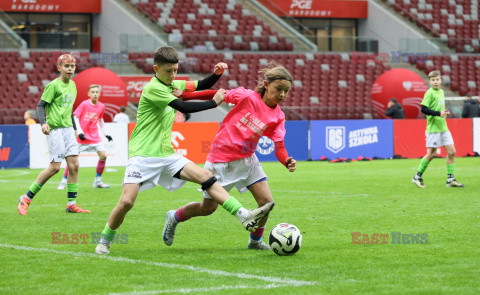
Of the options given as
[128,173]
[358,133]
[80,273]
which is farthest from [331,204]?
[358,133]

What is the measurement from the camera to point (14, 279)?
5.74 metres

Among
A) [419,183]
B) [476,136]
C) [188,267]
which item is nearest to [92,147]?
[419,183]

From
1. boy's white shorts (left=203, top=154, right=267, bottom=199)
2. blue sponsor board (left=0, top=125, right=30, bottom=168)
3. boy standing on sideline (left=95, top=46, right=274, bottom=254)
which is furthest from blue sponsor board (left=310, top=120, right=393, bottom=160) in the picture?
boy standing on sideline (left=95, top=46, right=274, bottom=254)

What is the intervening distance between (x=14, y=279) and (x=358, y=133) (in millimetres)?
19826

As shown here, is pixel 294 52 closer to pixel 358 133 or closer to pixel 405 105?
pixel 405 105

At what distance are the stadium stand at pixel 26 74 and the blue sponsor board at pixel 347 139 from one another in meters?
10.4

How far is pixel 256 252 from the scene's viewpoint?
7.03 meters

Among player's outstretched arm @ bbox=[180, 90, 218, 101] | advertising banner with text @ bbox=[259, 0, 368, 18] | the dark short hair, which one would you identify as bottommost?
player's outstretched arm @ bbox=[180, 90, 218, 101]

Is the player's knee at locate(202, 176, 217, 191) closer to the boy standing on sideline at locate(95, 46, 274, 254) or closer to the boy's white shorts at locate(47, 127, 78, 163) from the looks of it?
the boy standing on sideline at locate(95, 46, 274, 254)

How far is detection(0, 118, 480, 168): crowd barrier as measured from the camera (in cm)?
2128

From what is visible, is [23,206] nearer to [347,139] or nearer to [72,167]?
[72,167]

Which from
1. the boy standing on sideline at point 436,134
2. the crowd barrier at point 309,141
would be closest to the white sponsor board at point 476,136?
the crowd barrier at point 309,141

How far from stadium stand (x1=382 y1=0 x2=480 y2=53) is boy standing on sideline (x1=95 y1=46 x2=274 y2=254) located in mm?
34394

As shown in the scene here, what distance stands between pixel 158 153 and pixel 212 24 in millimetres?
29761
